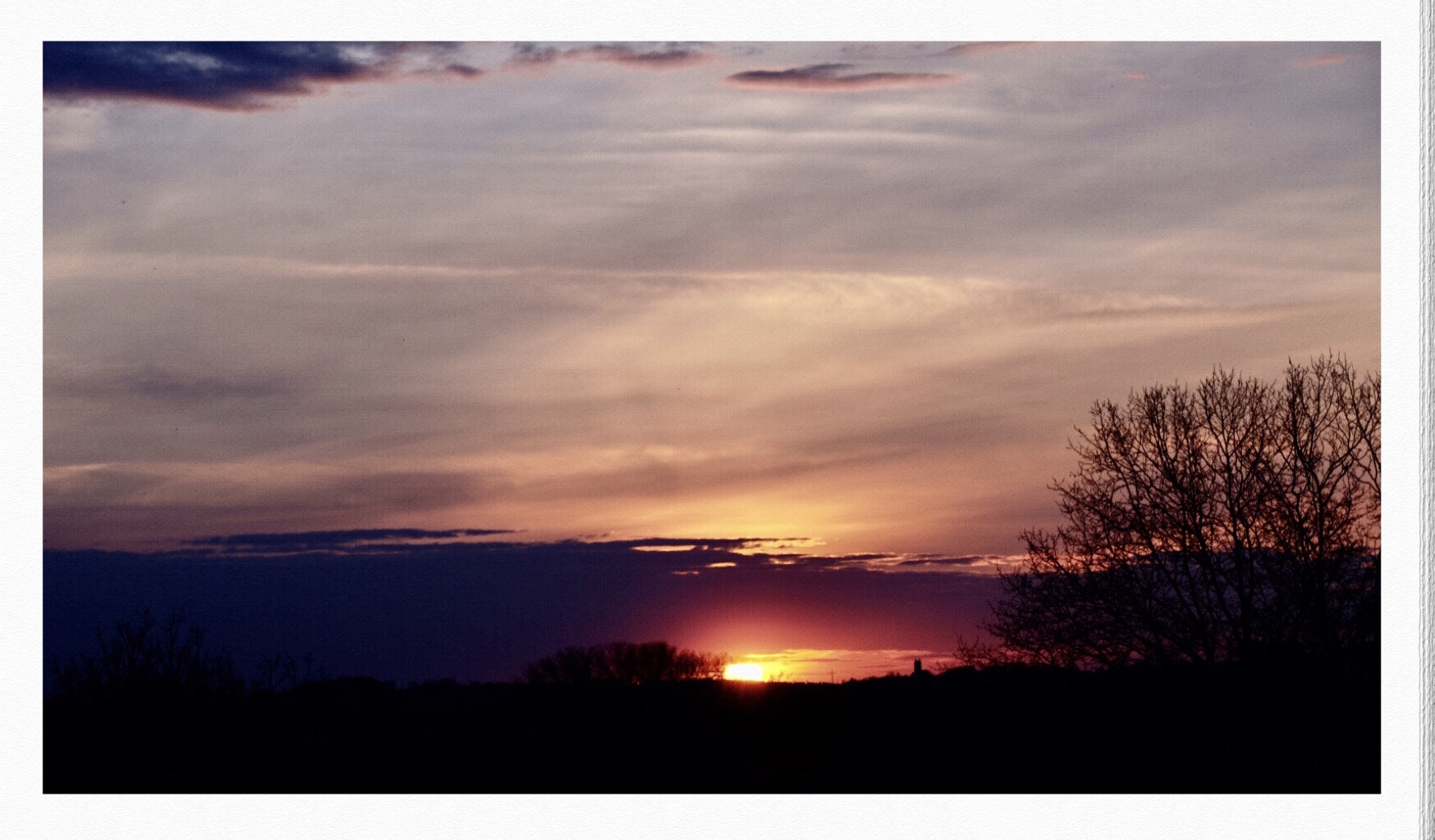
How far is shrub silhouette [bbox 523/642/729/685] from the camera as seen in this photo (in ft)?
20.7

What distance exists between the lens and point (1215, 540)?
988 cm

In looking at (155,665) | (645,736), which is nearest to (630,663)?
(645,736)

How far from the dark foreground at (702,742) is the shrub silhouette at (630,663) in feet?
0.67

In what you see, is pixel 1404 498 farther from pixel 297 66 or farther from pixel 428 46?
pixel 297 66

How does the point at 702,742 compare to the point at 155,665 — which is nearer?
the point at 702,742

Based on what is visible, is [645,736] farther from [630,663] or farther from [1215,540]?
[1215,540]

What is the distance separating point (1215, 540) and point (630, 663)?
5277 mm

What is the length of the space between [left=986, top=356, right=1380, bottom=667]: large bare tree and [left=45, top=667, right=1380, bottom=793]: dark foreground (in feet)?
5.65

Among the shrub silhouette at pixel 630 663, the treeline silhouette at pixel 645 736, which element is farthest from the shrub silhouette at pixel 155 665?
the shrub silhouette at pixel 630 663

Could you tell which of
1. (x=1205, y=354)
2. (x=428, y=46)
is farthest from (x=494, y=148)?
(x=1205, y=354)

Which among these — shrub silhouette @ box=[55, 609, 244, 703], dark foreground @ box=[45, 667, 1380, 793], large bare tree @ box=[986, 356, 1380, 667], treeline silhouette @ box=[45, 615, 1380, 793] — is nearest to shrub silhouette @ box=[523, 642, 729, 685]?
treeline silhouette @ box=[45, 615, 1380, 793]

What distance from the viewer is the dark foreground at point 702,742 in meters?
5.35
